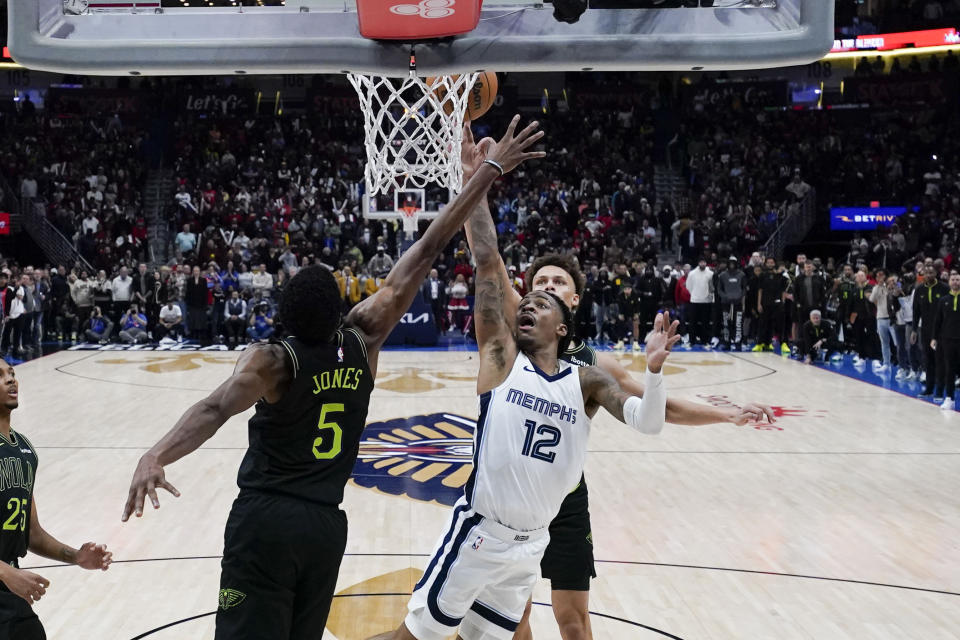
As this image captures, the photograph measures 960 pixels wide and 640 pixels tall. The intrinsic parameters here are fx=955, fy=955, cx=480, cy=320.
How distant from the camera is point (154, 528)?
21.7 ft

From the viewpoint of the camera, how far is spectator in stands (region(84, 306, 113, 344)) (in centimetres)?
1820

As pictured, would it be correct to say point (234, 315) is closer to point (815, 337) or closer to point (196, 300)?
point (196, 300)

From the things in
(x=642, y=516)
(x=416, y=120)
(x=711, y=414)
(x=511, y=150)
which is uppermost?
(x=416, y=120)

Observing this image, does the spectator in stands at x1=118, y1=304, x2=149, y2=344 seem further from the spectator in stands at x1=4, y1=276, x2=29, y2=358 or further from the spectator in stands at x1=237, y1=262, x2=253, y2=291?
the spectator in stands at x1=237, y1=262, x2=253, y2=291

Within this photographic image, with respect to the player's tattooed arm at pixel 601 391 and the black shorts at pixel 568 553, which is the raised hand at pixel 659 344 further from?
the black shorts at pixel 568 553

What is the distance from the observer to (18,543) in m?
3.43

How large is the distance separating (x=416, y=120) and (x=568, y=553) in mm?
4162

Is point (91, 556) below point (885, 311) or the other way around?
A: below

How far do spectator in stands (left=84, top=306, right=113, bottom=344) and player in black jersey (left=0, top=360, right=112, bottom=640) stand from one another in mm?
15578

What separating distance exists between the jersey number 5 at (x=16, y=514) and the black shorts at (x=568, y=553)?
202 cm

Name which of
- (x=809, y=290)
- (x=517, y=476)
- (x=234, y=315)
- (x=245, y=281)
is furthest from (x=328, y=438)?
(x=245, y=281)

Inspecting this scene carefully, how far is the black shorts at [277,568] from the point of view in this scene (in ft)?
9.51

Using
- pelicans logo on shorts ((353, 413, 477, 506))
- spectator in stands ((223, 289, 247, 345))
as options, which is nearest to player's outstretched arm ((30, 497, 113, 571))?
pelicans logo on shorts ((353, 413, 477, 506))

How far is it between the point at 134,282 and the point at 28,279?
2444 mm
